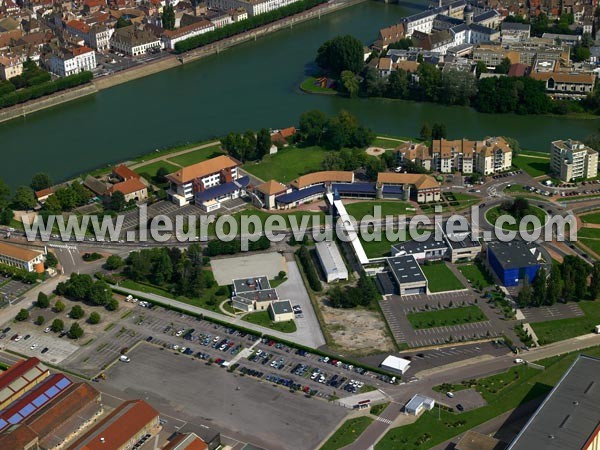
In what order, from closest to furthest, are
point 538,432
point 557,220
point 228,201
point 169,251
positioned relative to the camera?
point 538,432 < point 169,251 < point 557,220 < point 228,201

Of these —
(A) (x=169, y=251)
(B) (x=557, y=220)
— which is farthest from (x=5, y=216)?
(B) (x=557, y=220)

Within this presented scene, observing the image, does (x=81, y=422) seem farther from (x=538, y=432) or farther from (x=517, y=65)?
(x=517, y=65)

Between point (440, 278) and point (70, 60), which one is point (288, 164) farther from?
point (70, 60)

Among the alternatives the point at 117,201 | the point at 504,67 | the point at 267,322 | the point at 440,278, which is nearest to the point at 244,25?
the point at 504,67

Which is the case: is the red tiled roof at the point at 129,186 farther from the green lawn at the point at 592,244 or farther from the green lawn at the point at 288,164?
the green lawn at the point at 592,244

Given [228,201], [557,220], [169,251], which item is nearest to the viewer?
[169,251]

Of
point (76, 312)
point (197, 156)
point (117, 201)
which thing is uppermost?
point (117, 201)
